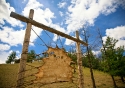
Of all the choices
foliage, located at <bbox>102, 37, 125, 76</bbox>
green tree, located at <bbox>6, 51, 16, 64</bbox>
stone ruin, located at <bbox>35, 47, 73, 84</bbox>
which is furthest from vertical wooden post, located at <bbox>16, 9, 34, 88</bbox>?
green tree, located at <bbox>6, 51, 16, 64</bbox>

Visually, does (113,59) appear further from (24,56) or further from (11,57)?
(11,57)

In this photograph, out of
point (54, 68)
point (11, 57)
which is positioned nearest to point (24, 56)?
point (54, 68)

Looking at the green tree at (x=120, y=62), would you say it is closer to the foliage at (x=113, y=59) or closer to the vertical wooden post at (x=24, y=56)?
the foliage at (x=113, y=59)

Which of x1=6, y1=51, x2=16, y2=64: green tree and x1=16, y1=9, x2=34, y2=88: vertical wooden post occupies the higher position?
x1=6, y1=51, x2=16, y2=64: green tree

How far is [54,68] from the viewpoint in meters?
4.09

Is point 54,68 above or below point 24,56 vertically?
below

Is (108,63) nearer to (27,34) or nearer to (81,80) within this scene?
(81,80)

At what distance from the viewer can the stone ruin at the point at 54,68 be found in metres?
3.78

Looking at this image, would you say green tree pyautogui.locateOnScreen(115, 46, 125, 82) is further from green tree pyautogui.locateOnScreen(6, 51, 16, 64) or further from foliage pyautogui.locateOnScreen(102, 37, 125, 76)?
green tree pyautogui.locateOnScreen(6, 51, 16, 64)

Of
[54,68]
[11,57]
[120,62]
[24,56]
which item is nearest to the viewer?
[24,56]

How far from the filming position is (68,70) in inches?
177

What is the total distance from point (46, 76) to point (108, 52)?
18.1 m

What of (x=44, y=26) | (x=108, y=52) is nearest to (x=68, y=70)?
(x=44, y=26)

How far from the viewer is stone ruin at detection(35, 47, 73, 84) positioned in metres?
3.78
